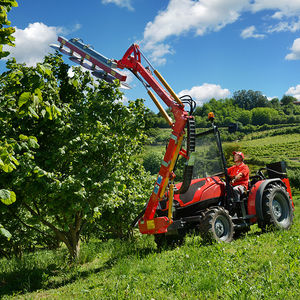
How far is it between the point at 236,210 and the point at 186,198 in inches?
56.0

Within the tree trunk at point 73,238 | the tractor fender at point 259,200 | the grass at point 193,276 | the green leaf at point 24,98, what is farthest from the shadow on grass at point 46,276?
the green leaf at point 24,98

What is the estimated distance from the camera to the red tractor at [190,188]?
6.54 m

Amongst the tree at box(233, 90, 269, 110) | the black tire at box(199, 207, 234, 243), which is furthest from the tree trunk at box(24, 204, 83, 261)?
the tree at box(233, 90, 269, 110)

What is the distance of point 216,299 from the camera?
3.91 metres

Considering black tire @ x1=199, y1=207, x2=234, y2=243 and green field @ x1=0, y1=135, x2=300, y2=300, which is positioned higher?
black tire @ x1=199, y1=207, x2=234, y2=243

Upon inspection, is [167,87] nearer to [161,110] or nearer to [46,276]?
[161,110]

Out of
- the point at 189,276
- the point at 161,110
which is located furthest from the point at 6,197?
the point at 161,110

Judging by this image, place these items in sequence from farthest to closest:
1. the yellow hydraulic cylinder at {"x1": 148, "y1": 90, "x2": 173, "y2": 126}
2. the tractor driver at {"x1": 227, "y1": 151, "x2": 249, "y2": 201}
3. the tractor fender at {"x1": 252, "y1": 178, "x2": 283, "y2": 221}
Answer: the tractor driver at {"x1": 227, "y1": 151, "x2": 249, "y2": 201}
the tractor fender at {"x1": 252, "y1": 178, "x2": 283, "y2": 221}
the yellow hydraulic cylinder at {"x1": 148, "y1": 90, "x2": 173, "y2": 126}

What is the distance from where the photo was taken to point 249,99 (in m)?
152

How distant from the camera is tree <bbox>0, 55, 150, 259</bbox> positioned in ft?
20.0

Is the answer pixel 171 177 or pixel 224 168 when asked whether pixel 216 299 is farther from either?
pixel 224 168

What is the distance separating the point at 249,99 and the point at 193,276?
158m

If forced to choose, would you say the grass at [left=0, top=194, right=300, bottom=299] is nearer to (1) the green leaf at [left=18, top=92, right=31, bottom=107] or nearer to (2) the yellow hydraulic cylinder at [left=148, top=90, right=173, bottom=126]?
(2) the yellow hydraulic cylinder at [left=148, top=90, right=173, bottom=126]

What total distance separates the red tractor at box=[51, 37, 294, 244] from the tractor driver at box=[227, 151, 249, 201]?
0.18 metres
